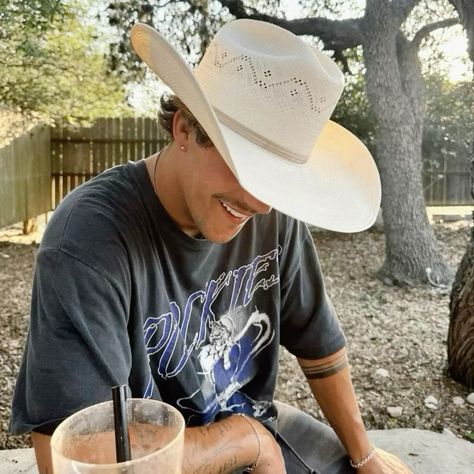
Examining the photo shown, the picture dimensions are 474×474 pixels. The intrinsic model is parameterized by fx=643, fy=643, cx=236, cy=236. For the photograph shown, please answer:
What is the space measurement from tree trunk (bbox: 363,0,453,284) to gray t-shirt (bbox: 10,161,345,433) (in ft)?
13.9

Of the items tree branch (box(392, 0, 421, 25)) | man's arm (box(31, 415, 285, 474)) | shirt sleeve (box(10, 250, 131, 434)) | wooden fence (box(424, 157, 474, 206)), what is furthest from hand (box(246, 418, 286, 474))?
wooden fence (box(424, 157, 474, 206))

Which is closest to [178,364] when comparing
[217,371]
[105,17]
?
[217,371]

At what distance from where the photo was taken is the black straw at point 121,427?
652mm

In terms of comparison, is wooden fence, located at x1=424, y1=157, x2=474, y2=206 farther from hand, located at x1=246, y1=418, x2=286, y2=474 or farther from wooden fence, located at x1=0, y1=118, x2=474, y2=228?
hand, located at x1=246, y1=418, x2=286, y2=474

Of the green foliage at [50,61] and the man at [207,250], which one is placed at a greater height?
the green foliage at [50,61]

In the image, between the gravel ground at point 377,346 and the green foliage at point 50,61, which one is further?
the green foliage at point 50,61

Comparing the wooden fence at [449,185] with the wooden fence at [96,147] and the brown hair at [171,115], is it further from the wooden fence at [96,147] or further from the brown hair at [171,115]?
the brown hair at [171,115]

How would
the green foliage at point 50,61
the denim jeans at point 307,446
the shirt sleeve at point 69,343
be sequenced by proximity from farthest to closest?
the green foliage at point 50,61, the denim jeans at point 307,446, the shirt sleeve at point 69,343

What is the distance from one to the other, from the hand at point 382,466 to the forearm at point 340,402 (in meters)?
0.03

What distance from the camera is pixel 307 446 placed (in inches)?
64.2

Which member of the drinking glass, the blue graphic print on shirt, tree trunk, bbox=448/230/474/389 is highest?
the drinking glass

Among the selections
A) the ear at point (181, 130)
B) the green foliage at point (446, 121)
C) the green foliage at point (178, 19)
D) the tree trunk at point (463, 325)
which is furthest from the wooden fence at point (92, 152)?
the ear at point (181, 130)

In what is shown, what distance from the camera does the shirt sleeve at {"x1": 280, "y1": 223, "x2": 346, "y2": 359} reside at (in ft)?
5.16

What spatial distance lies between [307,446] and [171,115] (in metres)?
0.89
